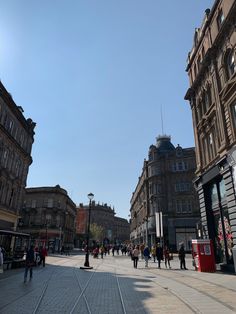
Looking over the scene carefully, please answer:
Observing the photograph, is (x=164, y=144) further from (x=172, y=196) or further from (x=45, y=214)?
(x=45, y=214)

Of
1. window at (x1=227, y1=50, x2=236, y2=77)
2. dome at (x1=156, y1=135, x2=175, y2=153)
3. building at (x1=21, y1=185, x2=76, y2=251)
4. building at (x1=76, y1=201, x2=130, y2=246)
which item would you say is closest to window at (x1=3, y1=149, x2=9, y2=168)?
window at (x1=227, y1=50, x2=236, y2=77)

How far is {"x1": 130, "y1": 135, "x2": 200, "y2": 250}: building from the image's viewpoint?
4941cm

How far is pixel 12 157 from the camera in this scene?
110ft

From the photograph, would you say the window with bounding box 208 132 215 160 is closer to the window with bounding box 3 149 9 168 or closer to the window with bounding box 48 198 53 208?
the window with bounding box 3 149 9 168

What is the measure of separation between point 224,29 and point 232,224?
12680mm

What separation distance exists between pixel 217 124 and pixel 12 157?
24.9 metres

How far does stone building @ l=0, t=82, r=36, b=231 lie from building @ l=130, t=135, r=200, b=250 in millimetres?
23501

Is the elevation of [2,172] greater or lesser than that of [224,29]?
lesser

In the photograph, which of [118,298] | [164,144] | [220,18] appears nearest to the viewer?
[118,298]

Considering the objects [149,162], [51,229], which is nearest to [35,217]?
[51,229]

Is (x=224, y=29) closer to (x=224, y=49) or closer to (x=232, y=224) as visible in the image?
(x=224, y=49)

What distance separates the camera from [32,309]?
8.02 meters

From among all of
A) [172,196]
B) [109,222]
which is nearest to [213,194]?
[172,196]

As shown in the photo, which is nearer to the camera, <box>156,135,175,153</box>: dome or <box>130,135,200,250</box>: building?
<box>130,135,200,250</box>: building
